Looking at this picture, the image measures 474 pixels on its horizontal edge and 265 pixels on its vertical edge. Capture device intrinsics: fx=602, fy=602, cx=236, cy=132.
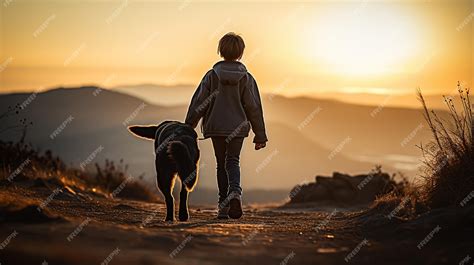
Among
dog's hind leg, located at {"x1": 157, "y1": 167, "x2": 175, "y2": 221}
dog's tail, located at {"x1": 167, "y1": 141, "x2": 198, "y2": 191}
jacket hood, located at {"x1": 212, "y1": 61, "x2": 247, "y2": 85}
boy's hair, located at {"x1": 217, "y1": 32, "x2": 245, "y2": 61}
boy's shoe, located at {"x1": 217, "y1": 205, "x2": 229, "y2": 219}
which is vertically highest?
boy's hair, located at {"x1": 217, "y1": 32, "x2": 245, "y2": 61}

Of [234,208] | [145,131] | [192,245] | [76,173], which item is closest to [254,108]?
[234,208]

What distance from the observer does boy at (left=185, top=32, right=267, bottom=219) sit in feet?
26.0

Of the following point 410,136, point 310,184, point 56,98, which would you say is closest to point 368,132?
point 56,98

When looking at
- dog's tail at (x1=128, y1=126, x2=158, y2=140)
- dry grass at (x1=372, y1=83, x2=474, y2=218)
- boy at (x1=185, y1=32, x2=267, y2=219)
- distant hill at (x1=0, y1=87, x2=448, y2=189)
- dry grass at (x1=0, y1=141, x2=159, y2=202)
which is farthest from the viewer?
distant hill at (x1=0, y1=87, x2=448, y2=189)

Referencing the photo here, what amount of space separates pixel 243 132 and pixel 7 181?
12.9ft

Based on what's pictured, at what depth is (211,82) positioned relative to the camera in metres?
8.05

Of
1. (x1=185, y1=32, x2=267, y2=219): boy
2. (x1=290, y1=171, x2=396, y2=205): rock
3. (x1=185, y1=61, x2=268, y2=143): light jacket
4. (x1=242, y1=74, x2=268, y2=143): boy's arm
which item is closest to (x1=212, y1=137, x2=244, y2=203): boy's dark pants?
(x1=185, y1=32, x2=267, y2=219): boy

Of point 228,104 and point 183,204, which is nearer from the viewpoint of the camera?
point 183,204

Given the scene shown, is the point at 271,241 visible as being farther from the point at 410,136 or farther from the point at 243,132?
the point at 410,136

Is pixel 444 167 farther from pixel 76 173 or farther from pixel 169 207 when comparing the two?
pixel 76 173

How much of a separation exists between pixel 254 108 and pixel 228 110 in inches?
15.0

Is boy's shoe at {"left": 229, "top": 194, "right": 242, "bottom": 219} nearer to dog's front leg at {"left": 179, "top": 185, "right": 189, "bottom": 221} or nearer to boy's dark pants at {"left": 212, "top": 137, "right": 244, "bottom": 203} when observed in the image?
boy's dark pants at {"left": 212, "top": 137, "right": 244, "bottom": 203}

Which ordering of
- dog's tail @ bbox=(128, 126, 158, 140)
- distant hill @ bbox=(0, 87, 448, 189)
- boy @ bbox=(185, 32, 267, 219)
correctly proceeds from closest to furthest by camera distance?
boy @ bbox=(185, 32, 267, 219)
dog's tail @ bbox=(128, 126, 158, 140)
distant hill @ bbox=(0, 87, 448, 189)

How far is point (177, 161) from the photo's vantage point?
6918 millimetres
